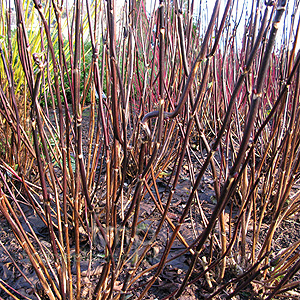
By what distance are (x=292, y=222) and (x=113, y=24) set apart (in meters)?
1.52

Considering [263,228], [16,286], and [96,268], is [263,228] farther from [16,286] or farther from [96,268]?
[16,286]

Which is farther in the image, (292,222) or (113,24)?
(292,222)

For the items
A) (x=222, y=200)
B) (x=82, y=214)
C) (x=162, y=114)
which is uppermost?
(x=162, y=114)

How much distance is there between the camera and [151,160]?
63 centimetres

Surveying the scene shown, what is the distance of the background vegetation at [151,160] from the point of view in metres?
0.62

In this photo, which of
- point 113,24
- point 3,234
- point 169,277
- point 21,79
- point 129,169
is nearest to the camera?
point 113,24

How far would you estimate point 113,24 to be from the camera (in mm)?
577

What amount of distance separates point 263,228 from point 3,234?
1.43 meters

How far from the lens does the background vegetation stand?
62 cm

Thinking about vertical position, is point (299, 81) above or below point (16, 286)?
above

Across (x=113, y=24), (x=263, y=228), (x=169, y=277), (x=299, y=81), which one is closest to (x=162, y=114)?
(x=113, y=24)

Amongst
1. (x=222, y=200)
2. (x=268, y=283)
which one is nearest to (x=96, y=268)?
(x=268, y=283)

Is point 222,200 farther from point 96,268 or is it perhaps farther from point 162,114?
point 96,268

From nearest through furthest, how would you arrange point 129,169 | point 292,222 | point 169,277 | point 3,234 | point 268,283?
point 268,283, point 169,277, point 3,234, point 292,222, point 129,169
